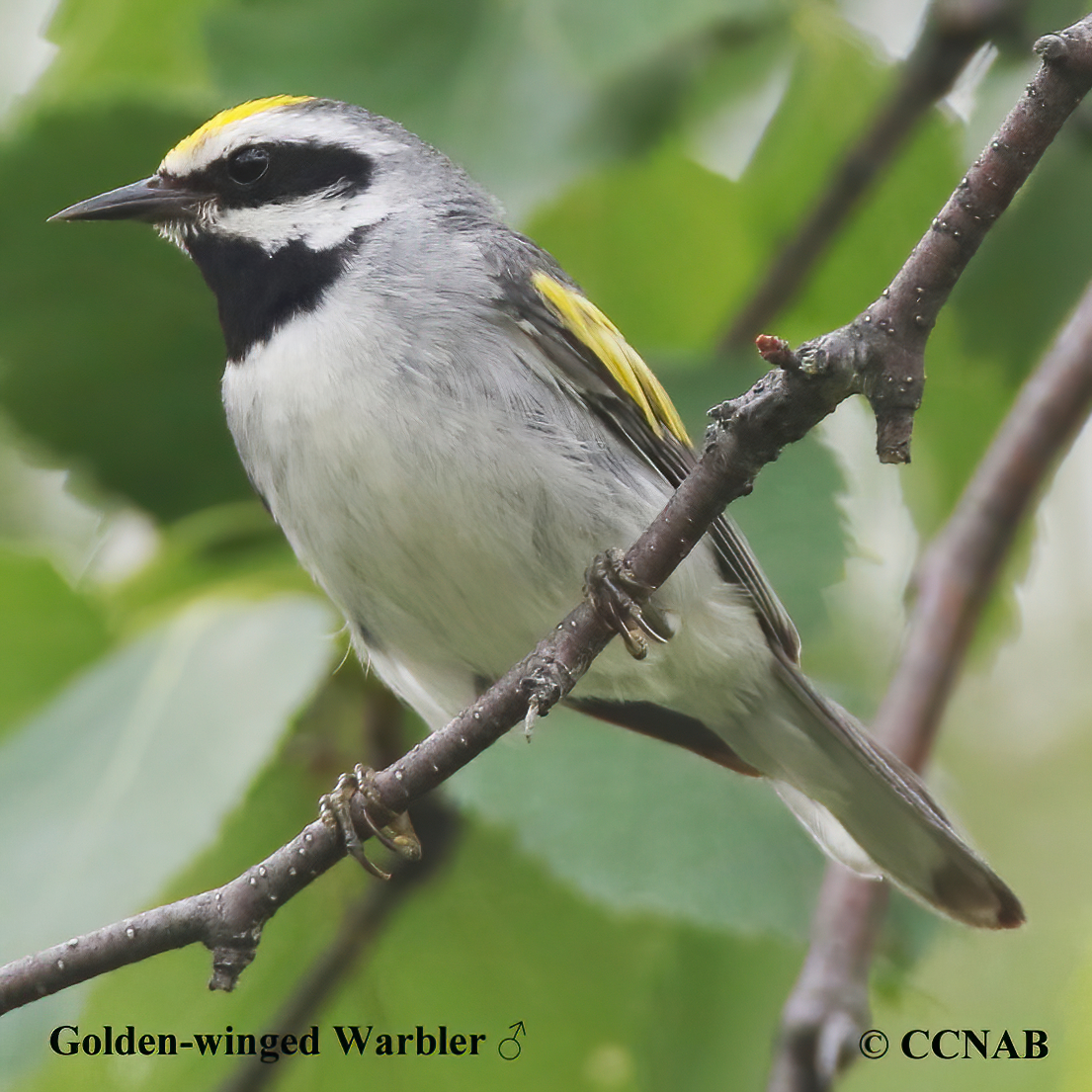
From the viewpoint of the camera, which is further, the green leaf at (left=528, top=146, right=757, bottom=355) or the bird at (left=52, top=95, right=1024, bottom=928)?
the green leaf at (left=528, top=146, right=757, bottom=355)

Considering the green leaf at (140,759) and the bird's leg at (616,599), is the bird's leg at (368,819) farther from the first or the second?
the bird's leg at (616,599)

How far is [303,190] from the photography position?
348 cm

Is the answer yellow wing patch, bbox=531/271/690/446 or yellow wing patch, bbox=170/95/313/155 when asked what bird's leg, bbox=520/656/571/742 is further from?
yellow wing patch, bbox=170/95/313/155

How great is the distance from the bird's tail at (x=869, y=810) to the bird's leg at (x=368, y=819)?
91 centimetres

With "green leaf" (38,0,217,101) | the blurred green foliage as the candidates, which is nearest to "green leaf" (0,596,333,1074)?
the blurred green foliage

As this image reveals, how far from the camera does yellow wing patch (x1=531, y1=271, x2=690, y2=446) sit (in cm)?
310

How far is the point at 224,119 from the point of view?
3439 millimetres

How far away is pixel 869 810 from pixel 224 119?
7.18 ft

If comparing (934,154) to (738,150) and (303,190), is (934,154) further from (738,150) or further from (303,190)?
(303,190)

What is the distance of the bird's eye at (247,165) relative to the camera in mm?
3490

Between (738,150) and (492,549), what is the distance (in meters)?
1.54

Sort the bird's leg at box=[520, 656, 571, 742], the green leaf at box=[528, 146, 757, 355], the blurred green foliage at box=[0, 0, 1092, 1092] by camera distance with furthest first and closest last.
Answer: the green leaf at box=[528, 146, 757, 355]
the blurred green foliage at box=[0, 0, 1092, 1092]
the bird's leg at box=[520, 656, 571, 742]

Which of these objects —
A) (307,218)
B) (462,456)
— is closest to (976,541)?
(462,456)

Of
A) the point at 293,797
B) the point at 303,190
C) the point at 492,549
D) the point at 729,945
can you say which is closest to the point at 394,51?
the point at 303,190
